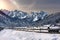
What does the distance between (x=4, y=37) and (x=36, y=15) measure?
3.91 feet

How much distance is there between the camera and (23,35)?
229 inches

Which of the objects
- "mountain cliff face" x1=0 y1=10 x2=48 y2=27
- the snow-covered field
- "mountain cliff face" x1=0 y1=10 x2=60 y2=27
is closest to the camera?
the snow-covered field

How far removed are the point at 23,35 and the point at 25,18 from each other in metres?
0.80

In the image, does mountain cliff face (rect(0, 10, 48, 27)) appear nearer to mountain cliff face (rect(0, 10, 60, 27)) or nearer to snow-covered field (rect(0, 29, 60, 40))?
mountain cliff face (rect(0, 10, 60, 27))

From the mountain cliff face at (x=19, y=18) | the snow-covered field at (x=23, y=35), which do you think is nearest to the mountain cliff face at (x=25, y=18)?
the mountain cliff face at (x=19, y=18)

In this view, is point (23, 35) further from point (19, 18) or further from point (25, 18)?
point (19, 18)

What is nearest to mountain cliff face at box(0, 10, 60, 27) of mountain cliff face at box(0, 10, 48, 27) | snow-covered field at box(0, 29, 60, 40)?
mountain cliff face at box(0, 10, 48, 27)

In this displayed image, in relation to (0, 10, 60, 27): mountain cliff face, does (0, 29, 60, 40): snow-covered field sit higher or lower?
lower

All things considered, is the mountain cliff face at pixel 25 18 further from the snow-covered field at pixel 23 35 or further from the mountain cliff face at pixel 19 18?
the snow-covered field at pixel 23 35

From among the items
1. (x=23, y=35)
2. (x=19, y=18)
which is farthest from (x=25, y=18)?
(x=23, y=35)

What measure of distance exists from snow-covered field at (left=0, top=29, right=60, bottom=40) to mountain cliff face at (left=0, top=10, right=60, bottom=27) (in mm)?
296

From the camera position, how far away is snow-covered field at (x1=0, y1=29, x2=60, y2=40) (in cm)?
546

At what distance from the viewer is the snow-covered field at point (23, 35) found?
17.9 ft

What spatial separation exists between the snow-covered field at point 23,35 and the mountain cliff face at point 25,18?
0.30 m
